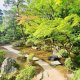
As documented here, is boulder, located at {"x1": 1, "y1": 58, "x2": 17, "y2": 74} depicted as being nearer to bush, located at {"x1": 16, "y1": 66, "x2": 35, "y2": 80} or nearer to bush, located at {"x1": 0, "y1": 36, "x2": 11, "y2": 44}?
bush, located at {"x1": 16, "y1": 66, "x2": 35, "y2": 80}

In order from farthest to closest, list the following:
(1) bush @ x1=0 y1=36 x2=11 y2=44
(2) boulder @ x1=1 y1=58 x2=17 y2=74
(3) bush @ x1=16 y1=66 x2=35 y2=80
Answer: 1. (1) bush @ x1=0 y1=36 x2=11 y2=44
2. (2) boulder @ x1=1 y1=58 x2=17 y2=74
3. (3) bush @ x1=16 y1=66 x2=35 y2=80

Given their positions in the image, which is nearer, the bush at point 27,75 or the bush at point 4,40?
the bush at point 27,75

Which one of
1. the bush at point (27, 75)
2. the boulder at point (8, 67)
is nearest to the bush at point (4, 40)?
the boulder at point (8, 67)

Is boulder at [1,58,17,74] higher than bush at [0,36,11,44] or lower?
higher

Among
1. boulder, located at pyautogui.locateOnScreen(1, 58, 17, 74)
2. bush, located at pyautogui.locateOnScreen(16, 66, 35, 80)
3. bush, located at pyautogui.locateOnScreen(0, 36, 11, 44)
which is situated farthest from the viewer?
bush, located at pyautogui.locateOnScreen(0, 36, 11, 44)

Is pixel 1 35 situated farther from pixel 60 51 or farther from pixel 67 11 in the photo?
pixel 67 11

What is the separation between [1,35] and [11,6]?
590cm

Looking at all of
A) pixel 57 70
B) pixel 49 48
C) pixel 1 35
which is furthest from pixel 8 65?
pixel 1 35

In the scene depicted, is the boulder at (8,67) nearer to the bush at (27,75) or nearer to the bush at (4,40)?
the bush at (27,75)

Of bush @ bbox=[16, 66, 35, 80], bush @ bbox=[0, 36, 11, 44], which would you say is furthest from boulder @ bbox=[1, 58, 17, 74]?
bush @ bbox=[0, 36, 11, 44]

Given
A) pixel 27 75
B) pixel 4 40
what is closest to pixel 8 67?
pixel 27 75

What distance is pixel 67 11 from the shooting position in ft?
50.4

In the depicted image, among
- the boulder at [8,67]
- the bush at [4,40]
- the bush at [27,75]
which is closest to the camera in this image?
the bush at [27,75]

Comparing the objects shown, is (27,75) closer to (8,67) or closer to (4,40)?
(8,67)
